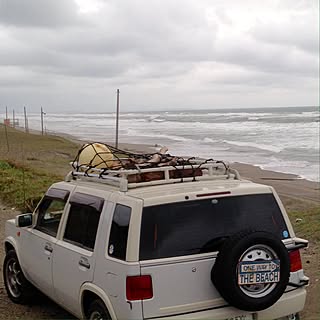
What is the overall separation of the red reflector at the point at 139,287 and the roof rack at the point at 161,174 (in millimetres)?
770

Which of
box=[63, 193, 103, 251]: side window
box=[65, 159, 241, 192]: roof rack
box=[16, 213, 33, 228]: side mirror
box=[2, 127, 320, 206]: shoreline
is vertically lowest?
box=[2, 127, 320, 206]: shoreline

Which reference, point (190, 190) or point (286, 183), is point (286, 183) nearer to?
point (286, 183)

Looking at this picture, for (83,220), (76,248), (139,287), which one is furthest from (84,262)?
(139,287)

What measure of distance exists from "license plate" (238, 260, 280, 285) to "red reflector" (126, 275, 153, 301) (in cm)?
66

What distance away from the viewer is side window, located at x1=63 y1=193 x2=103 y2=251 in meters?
4.58

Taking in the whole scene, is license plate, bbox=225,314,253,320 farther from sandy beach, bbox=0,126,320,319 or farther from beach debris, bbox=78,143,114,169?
beach debris, bbox=78,143,114,169

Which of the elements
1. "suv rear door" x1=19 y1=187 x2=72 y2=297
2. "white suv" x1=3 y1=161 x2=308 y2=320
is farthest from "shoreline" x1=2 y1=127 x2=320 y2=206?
"white suv" x1=3 y1=161 x2=308 y2=320

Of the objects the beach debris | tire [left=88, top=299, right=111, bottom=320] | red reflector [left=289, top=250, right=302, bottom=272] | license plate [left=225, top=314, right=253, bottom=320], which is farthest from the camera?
the beach debris

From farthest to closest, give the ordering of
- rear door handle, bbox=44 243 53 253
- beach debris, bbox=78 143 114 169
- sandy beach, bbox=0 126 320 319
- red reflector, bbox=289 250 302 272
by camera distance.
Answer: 1. sandy beach, bbox=0 126 320 319
2. beach debris, bbox=78 143 114 169
3. rear door handle, bbox=44 243 53 253
4. red reflector, bbox=289 250 302 272

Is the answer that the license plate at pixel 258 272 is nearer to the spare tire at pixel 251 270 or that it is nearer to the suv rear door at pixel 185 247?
the spare tire at pixel 251 270

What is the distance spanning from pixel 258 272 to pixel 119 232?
1070 millimetres

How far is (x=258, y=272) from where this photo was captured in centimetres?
407

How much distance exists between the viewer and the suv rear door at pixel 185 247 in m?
3.97

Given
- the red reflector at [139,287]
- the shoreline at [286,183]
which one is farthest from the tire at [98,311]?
the shoreline at [286,183]
